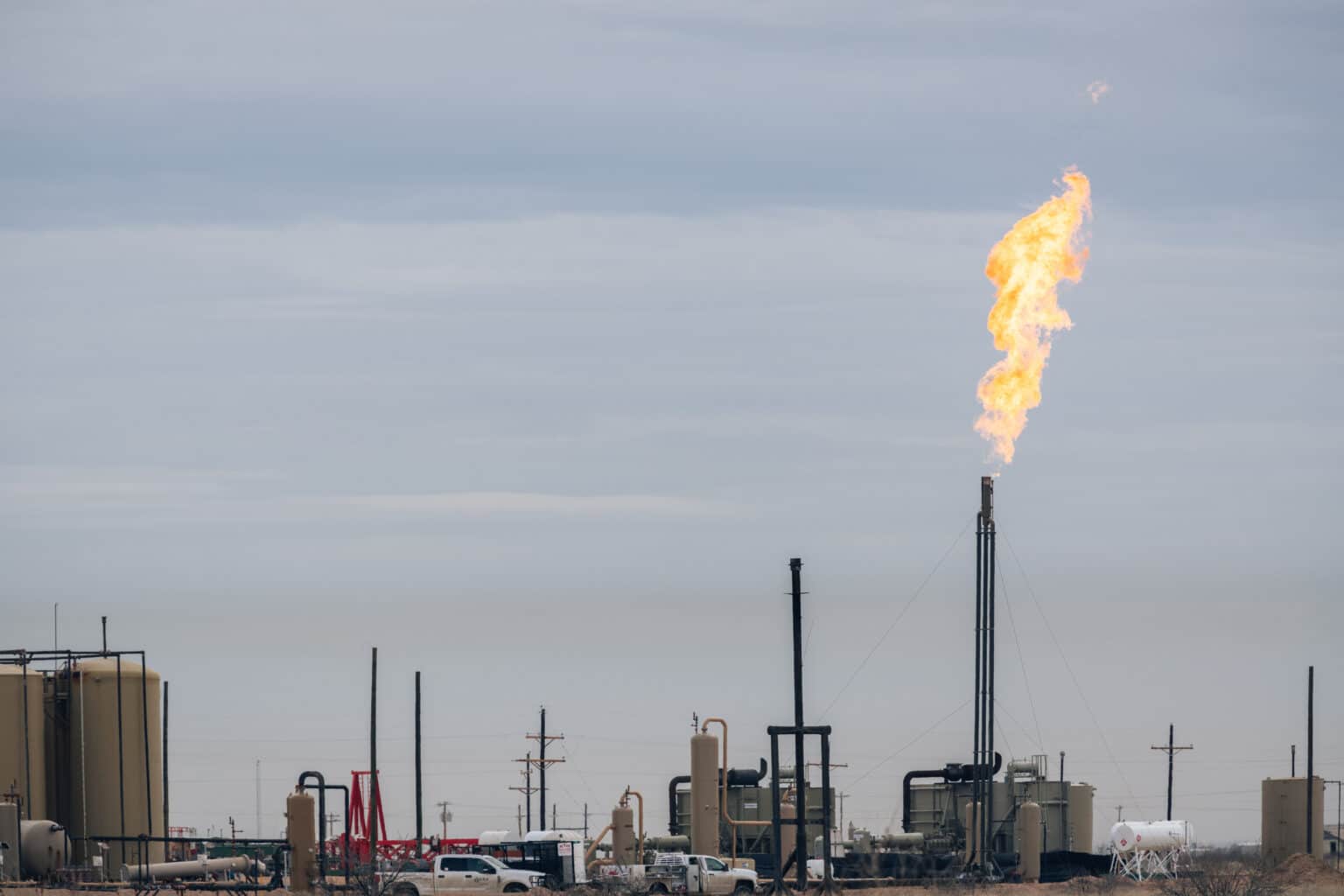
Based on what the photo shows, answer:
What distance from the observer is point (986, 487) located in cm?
5522

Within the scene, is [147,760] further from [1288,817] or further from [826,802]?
[1288,817]

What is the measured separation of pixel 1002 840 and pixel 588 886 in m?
22.0

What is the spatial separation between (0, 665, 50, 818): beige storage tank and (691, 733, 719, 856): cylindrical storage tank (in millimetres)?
18277

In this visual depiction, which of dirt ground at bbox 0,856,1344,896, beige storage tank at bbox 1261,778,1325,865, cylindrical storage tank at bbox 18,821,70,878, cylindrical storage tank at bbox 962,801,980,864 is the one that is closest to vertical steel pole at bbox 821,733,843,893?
dirt ground at bbox 0,856,1344,896

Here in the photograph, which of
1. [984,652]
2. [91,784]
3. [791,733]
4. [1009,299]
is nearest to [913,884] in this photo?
[984,652]

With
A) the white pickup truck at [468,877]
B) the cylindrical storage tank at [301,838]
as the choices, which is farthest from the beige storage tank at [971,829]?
the cylindrical storage tank at [301,838]

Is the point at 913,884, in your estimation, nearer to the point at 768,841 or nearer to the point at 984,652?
the point at 984,652

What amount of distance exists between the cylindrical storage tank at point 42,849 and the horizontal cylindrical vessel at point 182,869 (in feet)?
5.29

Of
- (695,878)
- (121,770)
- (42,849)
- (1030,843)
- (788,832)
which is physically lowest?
(788,832)

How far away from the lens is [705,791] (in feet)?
201

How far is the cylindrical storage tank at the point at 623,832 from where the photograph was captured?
62.4 metres

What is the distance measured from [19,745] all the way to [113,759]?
107 inches

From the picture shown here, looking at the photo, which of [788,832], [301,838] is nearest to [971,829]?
[788,832]

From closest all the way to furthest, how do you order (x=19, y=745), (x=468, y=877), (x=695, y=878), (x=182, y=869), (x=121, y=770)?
(x=468, y=877)
(x=695, y=878)
(x=182, y=869)
(x=19, y=745)
(x=121, y=770)
